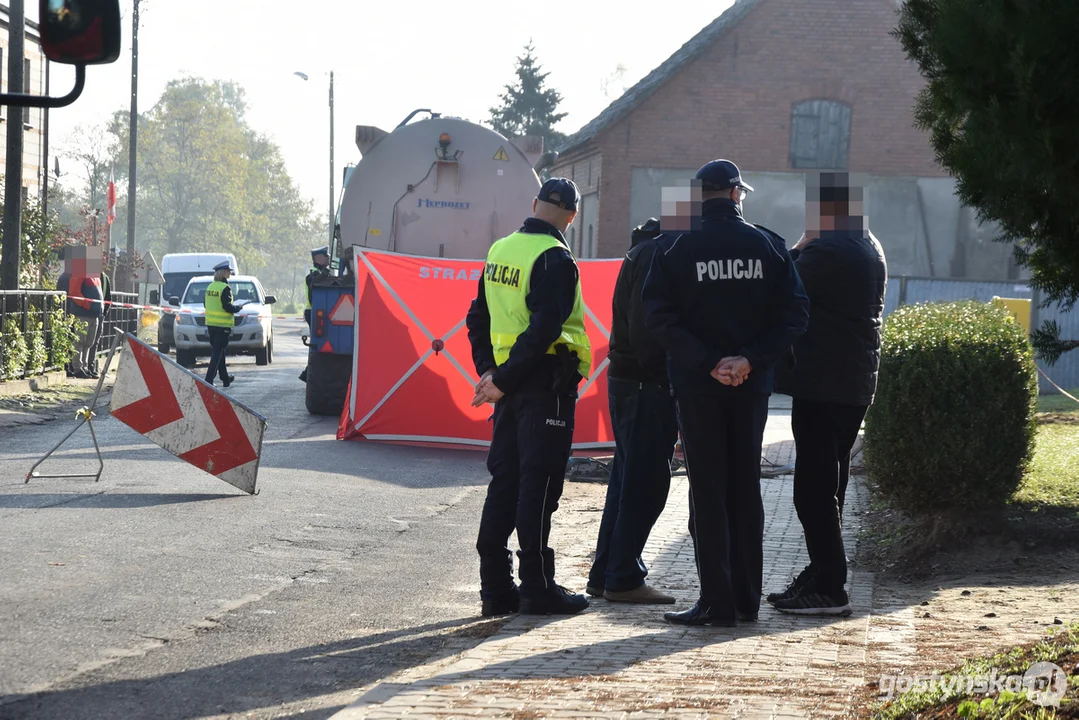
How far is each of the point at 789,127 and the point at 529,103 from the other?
84.9 ft

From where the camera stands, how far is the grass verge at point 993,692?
3758 mm

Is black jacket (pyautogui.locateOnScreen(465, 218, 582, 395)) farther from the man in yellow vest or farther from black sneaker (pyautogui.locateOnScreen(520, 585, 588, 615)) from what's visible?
black sneaker (pyautogui.locateOnScreen(520, 585, 588, 615))

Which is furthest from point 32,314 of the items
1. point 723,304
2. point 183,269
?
point 183,269

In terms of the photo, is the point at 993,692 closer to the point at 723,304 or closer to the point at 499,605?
the point at 723,304

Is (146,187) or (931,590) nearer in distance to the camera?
(931,590)

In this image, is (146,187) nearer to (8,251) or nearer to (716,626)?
(8,251)

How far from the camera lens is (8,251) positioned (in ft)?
65.2

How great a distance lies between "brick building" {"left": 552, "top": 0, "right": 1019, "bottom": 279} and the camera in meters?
34.0

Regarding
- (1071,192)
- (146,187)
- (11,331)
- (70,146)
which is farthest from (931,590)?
(146,187)

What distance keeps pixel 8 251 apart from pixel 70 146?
60.5m

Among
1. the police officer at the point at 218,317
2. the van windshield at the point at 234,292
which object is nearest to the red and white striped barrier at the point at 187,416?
the police officer at the point at 218,317

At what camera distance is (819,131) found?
34.5 m

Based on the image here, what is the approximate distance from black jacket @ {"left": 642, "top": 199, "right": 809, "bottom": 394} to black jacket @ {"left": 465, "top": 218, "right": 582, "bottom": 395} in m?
0.53

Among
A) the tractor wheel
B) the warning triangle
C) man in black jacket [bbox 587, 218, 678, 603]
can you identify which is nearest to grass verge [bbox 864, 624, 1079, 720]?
man in black jacket [bbox 587, 218, 678, 603]
